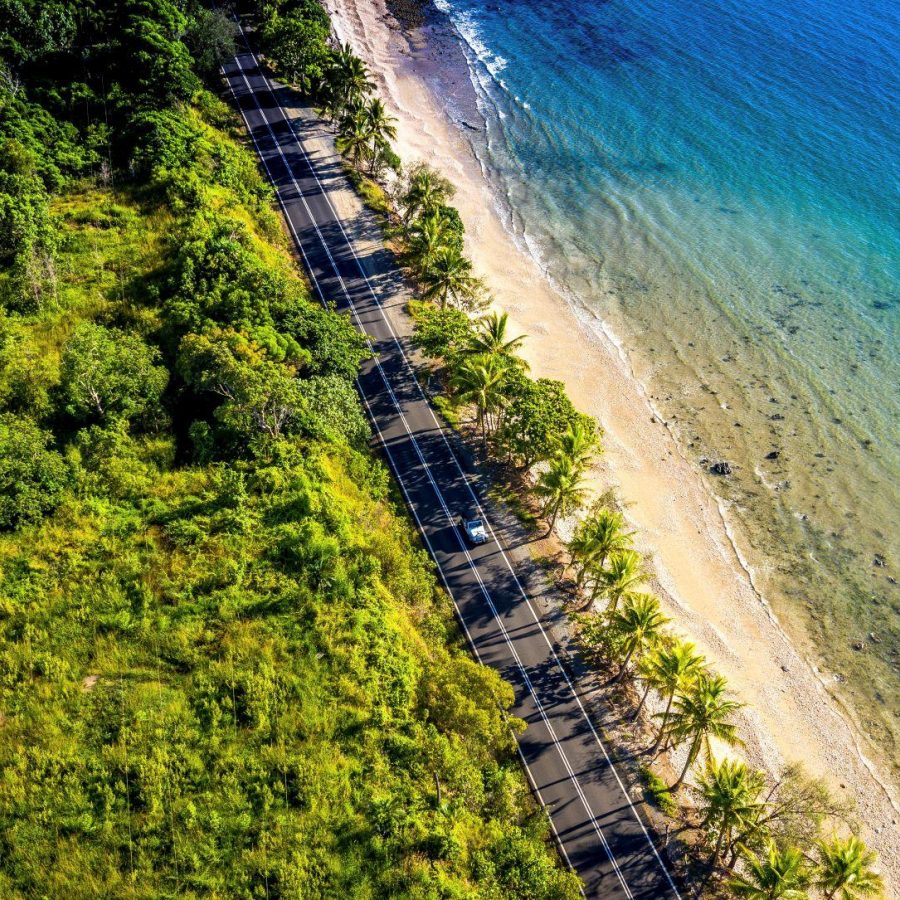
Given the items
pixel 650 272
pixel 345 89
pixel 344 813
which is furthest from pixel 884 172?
pixel 344 813

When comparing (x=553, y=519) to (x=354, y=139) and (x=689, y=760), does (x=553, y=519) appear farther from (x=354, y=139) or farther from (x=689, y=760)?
(x=354, y=139)

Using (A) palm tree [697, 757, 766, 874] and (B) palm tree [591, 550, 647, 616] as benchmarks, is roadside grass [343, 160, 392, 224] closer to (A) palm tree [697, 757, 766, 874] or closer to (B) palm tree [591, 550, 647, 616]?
(B) palm tree [591, 550, 647, 616]

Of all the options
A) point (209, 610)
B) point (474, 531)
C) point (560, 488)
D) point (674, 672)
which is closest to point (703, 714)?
point (674, 672)

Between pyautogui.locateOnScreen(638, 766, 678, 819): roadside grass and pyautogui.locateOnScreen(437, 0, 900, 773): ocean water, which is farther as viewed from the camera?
pyautogui.locateOnScreen(437, 0, 900, 773): ocean water

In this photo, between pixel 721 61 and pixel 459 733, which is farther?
pixel 721 61

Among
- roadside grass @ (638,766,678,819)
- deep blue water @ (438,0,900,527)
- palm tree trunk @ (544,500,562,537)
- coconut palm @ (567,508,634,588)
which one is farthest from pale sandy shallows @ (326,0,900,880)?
coconut palm @ (567,508,634,588)

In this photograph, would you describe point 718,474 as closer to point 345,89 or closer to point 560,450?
point 560,450
